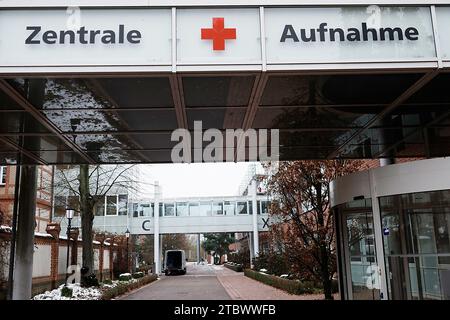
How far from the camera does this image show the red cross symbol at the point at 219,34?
6.21 metres

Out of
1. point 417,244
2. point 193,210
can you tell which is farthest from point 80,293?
point 193,210

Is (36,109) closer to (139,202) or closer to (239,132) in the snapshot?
(239,132)

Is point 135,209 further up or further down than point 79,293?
further up

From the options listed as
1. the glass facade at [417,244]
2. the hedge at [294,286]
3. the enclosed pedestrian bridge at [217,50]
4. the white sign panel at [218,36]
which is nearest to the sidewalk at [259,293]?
the hedge at [294,286]

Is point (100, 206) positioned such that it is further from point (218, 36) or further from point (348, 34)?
point (348, 34)

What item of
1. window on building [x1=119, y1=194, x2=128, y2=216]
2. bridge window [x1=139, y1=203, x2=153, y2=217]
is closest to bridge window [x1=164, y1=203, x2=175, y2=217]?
bridge window [x1=139, y1=203, x2=153, y2=217]

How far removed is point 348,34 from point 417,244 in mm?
4217

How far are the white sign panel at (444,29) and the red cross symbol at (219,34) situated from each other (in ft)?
8.22

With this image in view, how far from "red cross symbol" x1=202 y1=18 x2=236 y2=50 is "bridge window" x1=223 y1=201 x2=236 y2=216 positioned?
49223 millimetres

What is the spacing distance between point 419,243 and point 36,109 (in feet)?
21.4

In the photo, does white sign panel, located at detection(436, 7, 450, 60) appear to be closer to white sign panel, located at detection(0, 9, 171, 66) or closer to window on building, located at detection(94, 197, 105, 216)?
white sign panel, located at detection(0, 9, 171, 66)

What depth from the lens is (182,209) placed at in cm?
5478

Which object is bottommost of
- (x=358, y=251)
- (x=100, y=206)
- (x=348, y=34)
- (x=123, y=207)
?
(x=358, y=251)
